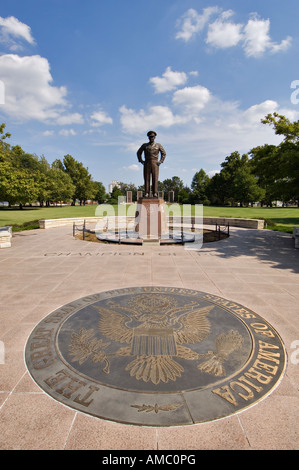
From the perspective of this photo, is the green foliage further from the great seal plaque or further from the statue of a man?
the great seal plaque

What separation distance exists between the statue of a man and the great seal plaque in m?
10.5

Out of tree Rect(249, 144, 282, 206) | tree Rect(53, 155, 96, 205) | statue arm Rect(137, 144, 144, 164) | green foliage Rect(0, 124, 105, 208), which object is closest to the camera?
tree Rect(249, 144, 282, 206)

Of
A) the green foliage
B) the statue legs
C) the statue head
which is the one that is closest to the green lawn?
the green foliage

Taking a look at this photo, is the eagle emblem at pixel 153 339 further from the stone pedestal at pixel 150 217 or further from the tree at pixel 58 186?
the tree at pixel 58 186

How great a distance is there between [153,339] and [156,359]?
0.47m

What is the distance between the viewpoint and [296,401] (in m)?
2.65

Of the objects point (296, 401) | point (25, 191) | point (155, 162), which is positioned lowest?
point (296, 401)

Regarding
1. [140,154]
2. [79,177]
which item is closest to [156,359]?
[140,154]

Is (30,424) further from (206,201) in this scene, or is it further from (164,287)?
(206,201)

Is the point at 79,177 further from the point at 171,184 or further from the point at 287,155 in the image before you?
the point at 171,184

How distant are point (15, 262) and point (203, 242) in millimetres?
8965

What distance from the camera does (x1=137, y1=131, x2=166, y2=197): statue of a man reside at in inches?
552

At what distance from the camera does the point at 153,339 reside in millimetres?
3703
